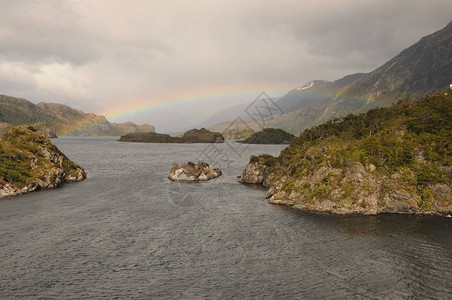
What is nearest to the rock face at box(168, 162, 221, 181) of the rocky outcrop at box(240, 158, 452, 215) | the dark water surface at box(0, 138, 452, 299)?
the dark water surface at box(0, 138, 452, 299)

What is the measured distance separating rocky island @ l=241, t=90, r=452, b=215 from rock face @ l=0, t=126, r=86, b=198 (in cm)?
8855

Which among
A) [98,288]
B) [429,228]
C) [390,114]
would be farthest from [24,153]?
[390,114]

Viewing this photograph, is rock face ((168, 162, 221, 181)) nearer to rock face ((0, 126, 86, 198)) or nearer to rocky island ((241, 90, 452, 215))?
rock face ((0, 126, 86, 198))

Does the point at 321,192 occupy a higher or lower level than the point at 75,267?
higher

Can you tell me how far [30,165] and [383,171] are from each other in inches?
5137

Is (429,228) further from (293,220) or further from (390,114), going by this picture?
(390,114)

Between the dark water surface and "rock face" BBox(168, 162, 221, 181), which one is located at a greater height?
"rock face" BBox(168, 162, 221, 181)

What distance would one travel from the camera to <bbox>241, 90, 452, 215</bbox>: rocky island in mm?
76938

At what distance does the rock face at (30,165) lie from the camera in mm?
100125

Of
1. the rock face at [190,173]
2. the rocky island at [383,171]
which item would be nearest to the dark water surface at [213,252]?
the rocky island at [383,171]

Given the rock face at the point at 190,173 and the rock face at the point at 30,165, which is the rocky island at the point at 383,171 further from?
the rock face at the point at 30,165

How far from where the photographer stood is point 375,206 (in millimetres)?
76750

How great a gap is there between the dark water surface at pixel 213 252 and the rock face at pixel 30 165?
16.7 m

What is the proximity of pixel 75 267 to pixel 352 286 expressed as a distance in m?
45.8
